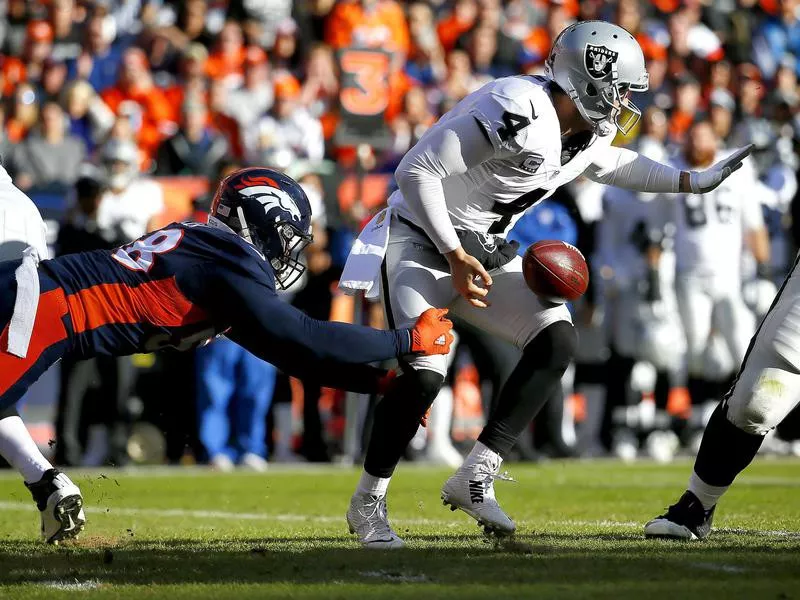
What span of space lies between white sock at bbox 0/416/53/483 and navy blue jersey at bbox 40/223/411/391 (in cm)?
85

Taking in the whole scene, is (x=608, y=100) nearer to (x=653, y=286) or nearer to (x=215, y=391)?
(x=215, y=391)

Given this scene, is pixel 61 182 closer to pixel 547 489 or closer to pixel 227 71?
pixel 227 71

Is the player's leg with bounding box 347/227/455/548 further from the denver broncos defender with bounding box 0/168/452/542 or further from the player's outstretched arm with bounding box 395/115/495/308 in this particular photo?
the denver broncos defender with bounding box 0/168/452/542

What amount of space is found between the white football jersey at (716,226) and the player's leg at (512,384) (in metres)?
5.84

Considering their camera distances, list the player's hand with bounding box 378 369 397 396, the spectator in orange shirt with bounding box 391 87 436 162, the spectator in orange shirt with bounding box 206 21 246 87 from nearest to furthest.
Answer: the player's hand with bounding box 378 369 397 396 → the spectator in orange shirt with bounding box 391 87 436 162 → the spectator in orange shirt with bounding box 206 21 246 87

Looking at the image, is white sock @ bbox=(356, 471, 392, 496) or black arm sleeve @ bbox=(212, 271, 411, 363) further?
white sock @ bbox=(356, 471, 392, 496)

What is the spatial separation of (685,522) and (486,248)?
4.27ft

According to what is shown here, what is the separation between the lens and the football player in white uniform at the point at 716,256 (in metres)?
11.4

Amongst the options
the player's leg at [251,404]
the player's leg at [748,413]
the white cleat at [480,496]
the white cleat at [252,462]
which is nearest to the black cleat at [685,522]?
the player's leg at [748,413]

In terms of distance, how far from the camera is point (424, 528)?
6.39 m

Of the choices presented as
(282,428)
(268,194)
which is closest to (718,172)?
(268,194)

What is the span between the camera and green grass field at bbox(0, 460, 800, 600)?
4.34 m

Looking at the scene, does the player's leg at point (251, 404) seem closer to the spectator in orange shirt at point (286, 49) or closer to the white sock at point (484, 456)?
the spectator in orange shirt at point (286, 49)

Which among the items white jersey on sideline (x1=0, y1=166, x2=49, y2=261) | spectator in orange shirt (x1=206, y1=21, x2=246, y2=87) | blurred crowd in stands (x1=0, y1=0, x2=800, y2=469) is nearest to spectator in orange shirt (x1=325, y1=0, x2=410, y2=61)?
blurred crowd in stands (x1=0, y1=0, x2=800, y2=469)
